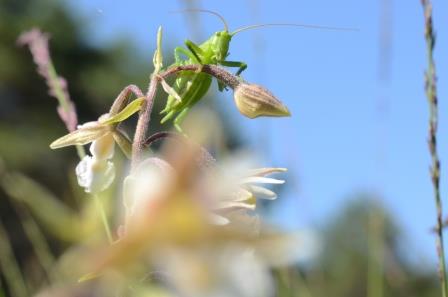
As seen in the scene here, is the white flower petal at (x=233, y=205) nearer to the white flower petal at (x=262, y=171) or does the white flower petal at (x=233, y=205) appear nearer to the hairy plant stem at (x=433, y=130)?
the white flower petal at (x=262, y=171)

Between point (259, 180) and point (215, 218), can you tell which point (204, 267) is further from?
point (259, 180)

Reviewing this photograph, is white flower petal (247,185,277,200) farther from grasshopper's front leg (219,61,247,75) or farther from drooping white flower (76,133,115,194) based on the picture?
grasshopper's front leg (219,61,247,75)

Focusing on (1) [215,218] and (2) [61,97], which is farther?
(2) [61,97]

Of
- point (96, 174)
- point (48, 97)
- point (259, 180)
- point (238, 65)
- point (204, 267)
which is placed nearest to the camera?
point (204, 267)

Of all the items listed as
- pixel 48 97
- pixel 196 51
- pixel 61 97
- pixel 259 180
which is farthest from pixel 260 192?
pixel 48 97

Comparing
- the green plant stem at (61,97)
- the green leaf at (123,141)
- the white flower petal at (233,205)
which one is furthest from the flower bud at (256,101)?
the green plant stem at (61,97)

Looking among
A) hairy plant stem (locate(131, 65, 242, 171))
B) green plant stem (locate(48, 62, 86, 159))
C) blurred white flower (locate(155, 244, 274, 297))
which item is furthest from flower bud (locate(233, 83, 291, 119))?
blurred white flower (locate(155, 244, 274, 297))
